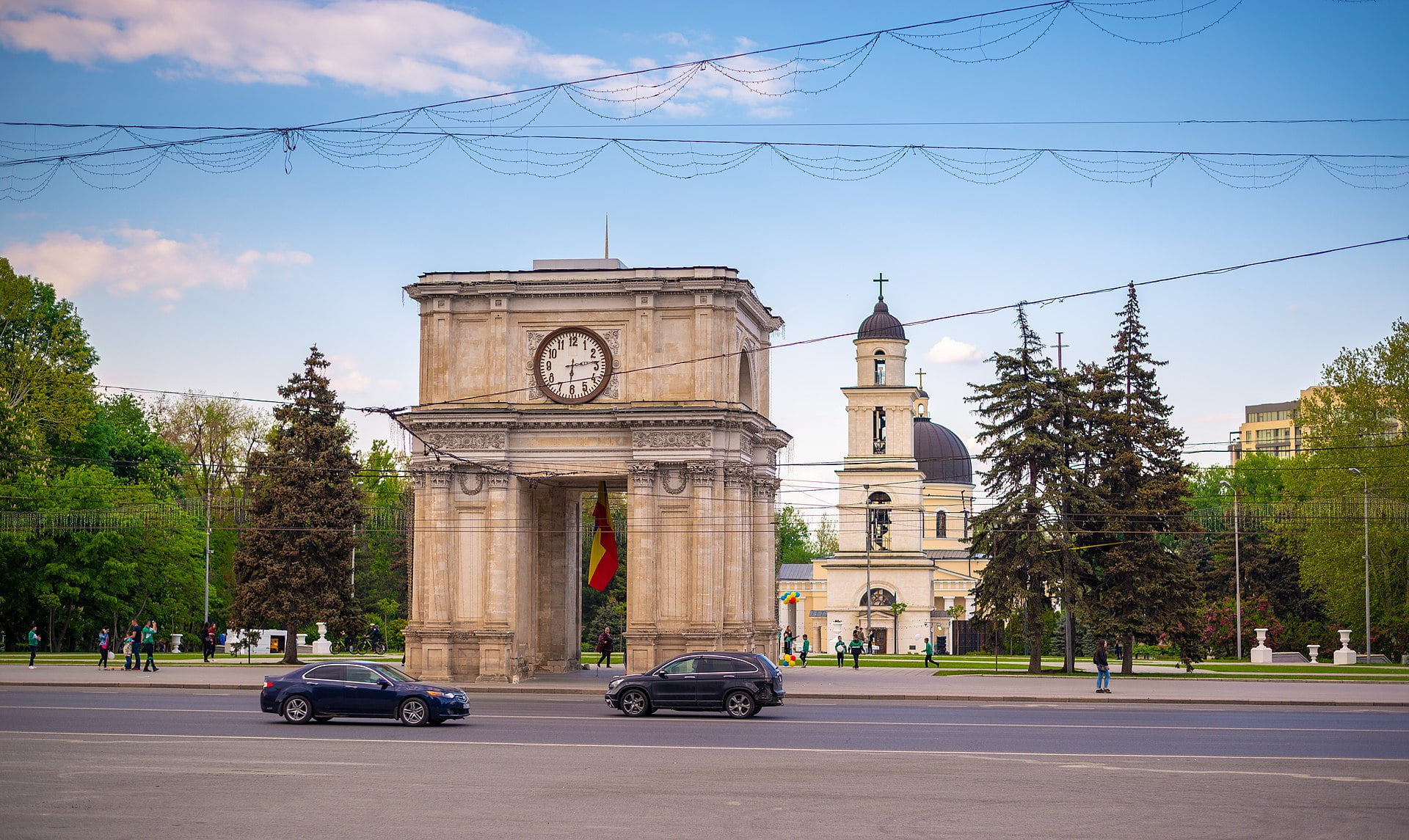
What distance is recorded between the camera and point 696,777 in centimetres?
1934

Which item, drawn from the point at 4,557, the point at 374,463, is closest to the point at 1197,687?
the point at 4,557

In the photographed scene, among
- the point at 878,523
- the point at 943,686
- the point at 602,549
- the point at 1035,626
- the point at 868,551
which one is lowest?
the point at 943,686

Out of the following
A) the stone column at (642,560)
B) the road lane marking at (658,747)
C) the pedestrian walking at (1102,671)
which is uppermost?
the stone column at (642,560)

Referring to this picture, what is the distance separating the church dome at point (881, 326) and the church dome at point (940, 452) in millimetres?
15559

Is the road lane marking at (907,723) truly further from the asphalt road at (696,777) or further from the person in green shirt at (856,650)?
the person in green shirt at (856,650)

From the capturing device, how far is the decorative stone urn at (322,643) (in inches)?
2852

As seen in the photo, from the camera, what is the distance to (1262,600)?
79.5m

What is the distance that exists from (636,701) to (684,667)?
127 centimetres

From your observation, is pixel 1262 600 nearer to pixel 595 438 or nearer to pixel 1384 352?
pixel 1384 352

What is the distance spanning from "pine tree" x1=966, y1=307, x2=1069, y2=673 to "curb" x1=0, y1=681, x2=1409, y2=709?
55.1 feet

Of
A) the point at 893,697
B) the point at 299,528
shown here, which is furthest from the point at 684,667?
the point at 299,528

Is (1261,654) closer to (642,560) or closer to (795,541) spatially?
(642,560)

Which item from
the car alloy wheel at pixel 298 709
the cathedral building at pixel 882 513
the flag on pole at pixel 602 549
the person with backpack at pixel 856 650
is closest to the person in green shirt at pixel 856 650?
the person with backpack at pixel 856 650

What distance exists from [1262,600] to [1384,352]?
1601 cm
